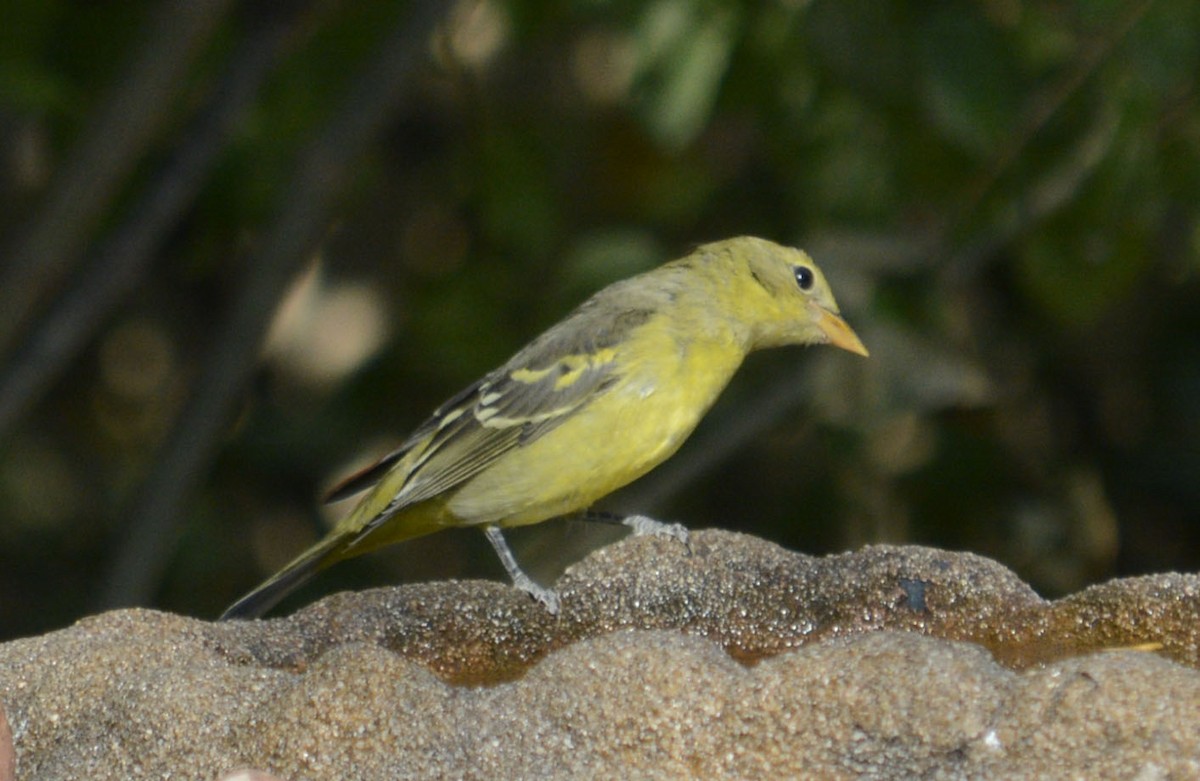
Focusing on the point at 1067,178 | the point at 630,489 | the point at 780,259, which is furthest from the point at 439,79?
the point at 1067,178

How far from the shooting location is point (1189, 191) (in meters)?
5.19

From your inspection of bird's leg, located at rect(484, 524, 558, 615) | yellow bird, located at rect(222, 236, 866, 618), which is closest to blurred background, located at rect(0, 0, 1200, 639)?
yellow bird, located at rect(222, 236, 866, 618)

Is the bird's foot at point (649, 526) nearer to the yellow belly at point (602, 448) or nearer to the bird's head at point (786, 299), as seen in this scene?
the yellow belly at point (602, 448)

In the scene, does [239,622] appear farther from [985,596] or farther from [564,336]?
[564,336]

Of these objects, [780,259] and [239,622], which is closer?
[239,622]

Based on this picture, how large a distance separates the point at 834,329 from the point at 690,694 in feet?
9.53

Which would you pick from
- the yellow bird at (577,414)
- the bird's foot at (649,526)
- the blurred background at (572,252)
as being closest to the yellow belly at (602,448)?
the yellow bird at (577,414)

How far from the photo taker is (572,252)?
7121mm

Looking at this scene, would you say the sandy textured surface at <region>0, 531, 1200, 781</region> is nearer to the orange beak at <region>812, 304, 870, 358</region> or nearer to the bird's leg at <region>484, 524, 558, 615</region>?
the bird's leg at <region>484, 524, 558, 615</region>

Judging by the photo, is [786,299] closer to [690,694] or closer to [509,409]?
[509,409]

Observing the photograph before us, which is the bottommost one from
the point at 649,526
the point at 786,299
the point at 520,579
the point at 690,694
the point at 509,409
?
the point at 649,526

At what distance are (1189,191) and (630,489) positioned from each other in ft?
10.0

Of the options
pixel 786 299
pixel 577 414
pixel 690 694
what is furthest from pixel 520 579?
pixel 690 694

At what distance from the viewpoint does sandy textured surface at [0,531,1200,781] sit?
2357mm
